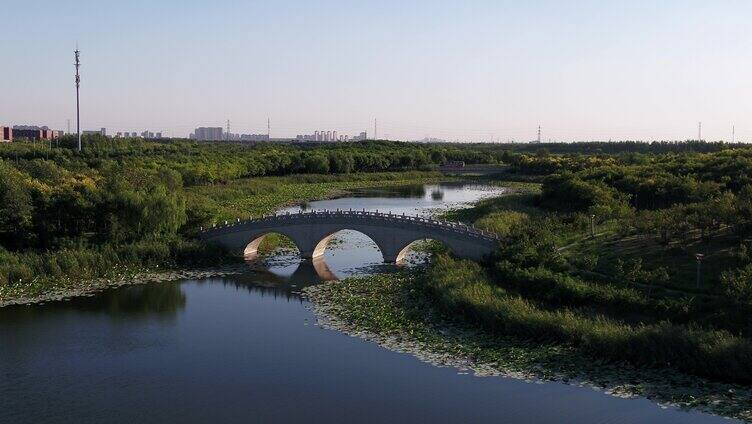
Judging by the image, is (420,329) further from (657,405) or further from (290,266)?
(290,266)

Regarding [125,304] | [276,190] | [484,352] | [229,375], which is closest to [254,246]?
[125,304]

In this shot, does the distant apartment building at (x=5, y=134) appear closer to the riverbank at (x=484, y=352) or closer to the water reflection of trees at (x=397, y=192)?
the water reflection of trees at (x=397, y=192)

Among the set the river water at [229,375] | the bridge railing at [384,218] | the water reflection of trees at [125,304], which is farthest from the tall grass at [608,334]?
the water reflection of trees at [125,304]

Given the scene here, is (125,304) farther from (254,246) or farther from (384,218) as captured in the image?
(384,218)

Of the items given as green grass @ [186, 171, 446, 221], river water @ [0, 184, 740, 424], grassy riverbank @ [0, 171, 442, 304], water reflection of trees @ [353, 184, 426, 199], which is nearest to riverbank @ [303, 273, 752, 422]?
river water @ [0, 184, 740, 424]

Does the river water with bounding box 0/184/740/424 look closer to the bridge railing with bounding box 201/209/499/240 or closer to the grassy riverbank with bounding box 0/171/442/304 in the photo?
the grassy riverbank with bounding box 0/171/442/304

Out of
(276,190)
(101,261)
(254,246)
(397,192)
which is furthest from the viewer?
(397,192)
